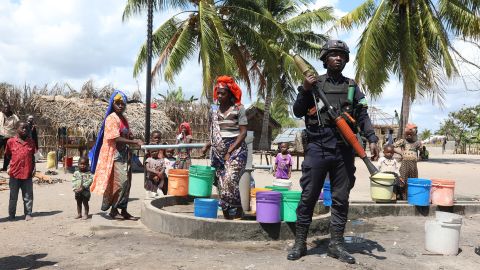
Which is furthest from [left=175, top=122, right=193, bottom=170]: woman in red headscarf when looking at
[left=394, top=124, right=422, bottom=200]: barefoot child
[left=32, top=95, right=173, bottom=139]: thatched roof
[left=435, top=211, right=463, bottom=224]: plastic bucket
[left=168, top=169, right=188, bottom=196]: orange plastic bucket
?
[left=435, top=211, right=463, bottom=224]: plastic bucket

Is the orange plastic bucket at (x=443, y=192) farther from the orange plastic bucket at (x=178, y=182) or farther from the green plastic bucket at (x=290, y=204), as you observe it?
the orange plastic bucket at (x=178, y=182)

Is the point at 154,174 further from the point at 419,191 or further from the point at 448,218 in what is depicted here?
the point at 448,218

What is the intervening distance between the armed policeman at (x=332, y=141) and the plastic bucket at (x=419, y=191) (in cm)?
278

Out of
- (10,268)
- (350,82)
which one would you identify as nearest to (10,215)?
(10,268)

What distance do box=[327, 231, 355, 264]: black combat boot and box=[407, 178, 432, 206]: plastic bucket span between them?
2.95m

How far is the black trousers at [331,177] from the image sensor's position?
425cm

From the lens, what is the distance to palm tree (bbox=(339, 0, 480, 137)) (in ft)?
63.2

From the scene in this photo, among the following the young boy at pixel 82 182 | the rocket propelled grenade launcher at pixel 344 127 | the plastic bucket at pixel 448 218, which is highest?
the rocket propelled grenade launcher at pixel 344 127

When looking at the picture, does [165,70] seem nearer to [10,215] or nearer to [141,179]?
[141,179]

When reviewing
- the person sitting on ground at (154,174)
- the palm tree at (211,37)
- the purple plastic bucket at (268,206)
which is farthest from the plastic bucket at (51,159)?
the purple plastic bucket at (268,206)

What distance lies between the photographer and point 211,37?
15.5 meters

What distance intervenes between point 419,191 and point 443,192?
1.45ft

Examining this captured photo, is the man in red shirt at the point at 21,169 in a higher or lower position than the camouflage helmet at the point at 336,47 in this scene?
lower

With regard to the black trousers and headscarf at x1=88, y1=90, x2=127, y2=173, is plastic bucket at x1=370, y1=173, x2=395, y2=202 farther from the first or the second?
headscarf at x1=88, y1=90, x2=127, y2=173
